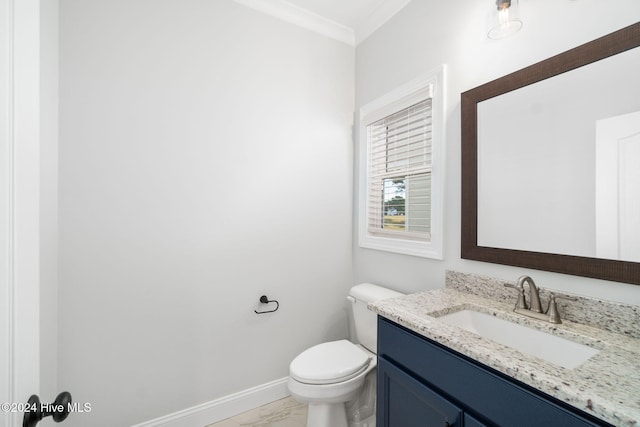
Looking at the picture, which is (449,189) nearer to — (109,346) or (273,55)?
(273,55)

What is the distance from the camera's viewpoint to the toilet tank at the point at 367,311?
67.4 inches

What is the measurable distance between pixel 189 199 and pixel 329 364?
1.25 meters

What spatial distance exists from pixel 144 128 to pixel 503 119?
186cm

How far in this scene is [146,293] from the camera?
5.12ft

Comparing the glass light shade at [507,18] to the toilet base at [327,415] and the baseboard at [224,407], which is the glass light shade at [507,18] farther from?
the baseboard at [224,407]

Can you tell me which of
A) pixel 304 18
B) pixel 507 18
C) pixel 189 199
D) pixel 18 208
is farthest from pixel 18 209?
pixel 304 18

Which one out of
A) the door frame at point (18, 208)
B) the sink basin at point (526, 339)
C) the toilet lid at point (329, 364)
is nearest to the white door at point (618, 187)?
the sink basin at point (526, 339)

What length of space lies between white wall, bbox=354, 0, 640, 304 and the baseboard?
3.28ft

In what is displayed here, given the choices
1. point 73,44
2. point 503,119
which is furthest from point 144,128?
point 503,119

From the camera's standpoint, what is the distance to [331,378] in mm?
1413

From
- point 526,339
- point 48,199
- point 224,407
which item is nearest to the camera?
point 526,339

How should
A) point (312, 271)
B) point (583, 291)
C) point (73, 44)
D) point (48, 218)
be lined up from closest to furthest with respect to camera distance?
point (583, 291) < point (48, 218) < point (73, 44) < point (312, 271)

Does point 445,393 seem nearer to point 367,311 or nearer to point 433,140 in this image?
point 367,311

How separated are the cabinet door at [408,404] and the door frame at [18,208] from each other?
1.07 m
